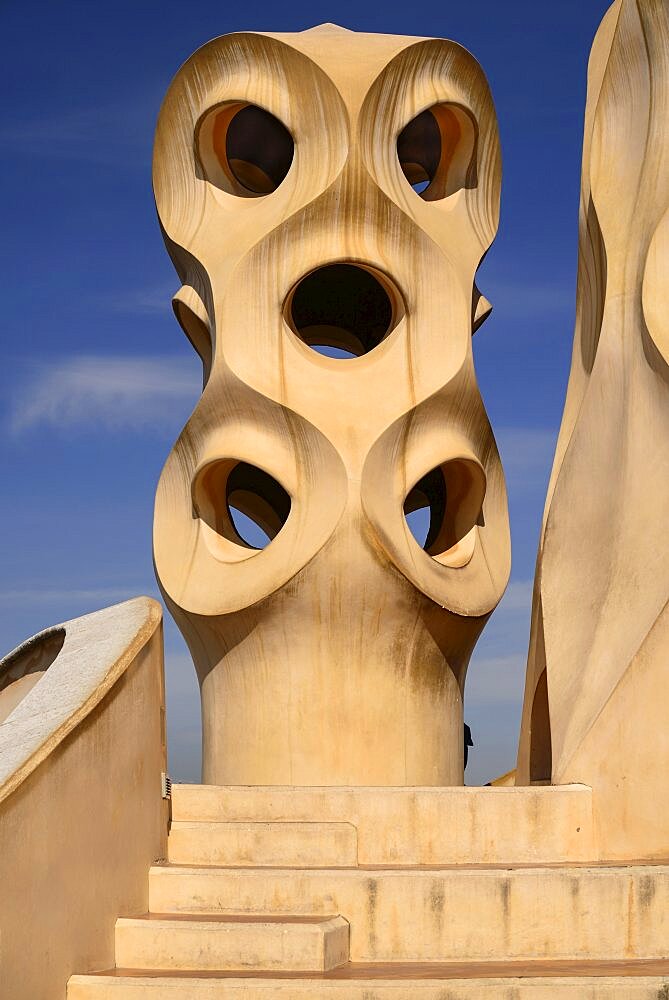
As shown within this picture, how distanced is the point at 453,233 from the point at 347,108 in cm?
182

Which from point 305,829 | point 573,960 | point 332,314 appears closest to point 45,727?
point 305,829

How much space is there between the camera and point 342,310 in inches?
735

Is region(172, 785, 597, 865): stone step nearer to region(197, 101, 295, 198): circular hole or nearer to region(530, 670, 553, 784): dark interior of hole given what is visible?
region(530, 670, 553, 784): dark interior of hole

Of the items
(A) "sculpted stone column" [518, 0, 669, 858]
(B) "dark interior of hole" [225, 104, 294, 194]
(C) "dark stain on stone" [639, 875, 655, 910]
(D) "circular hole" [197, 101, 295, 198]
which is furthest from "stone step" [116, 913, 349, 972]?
(B) "dark interior of hole" [225, 104, 294, 194]

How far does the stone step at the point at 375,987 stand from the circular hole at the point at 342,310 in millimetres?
10661

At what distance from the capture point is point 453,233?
1570 centimetres

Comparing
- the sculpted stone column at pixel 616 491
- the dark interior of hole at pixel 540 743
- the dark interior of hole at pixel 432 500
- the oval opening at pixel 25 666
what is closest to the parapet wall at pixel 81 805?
the oval opening at pixel 25 666

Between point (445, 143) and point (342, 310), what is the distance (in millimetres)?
3013

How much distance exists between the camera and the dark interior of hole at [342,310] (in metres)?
18.1

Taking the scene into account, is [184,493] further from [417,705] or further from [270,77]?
[270,77]

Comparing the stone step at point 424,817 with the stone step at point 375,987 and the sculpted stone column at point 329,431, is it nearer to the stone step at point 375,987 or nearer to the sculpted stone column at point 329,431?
A: the stone step at point 375,987

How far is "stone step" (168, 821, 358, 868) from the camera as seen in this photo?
33.1 feet

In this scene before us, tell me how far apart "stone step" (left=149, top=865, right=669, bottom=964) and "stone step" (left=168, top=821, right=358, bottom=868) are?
667 mm

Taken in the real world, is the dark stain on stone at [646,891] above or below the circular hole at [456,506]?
below
